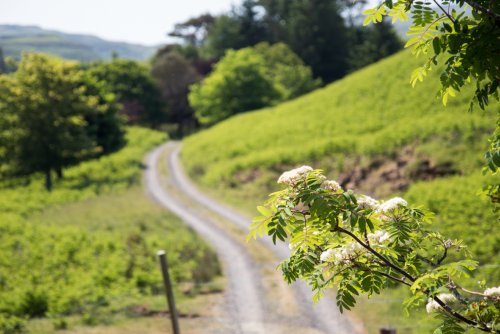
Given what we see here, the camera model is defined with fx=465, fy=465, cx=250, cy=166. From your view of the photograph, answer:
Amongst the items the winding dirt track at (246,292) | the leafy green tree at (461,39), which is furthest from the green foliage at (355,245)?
the winding dirt track at (246,292)

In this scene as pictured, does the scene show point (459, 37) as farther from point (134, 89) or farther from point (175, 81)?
point (175, 81)

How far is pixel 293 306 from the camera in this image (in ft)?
49.1

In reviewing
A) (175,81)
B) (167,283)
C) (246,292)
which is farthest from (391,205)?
(175,81)

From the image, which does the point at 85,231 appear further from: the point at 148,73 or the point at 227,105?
the point at 148,73

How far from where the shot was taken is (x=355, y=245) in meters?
3.71

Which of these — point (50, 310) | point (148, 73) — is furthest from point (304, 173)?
point (148, 73)

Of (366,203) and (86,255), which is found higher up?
(366,203)

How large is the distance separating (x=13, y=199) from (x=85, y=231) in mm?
15012

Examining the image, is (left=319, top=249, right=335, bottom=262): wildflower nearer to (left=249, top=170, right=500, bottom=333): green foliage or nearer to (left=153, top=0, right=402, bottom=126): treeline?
(left=249, top=170, right=500, bottom=333): green foliage

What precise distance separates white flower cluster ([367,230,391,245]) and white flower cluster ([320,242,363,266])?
230 millimetres

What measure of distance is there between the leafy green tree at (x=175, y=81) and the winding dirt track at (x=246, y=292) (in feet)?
155

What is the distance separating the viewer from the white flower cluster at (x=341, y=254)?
3.64m

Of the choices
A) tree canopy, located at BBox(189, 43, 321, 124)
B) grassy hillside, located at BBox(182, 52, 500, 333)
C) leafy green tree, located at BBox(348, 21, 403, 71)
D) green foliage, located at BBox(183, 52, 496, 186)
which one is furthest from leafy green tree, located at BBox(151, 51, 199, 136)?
grassy hillside, located at BBox(182, 52, 500, 333)

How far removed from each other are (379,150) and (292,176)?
75.5 feet
